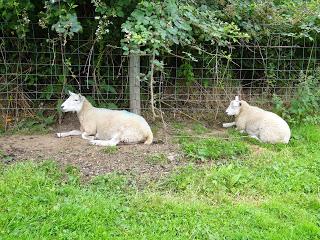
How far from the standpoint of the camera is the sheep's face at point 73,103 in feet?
20.3

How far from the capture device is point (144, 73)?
6.91 m

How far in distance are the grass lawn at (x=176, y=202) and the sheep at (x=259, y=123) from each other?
0.64 m

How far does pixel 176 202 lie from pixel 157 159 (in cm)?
98

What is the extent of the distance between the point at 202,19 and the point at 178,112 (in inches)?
66.3

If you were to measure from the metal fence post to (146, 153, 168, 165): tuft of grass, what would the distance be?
1.37 metres

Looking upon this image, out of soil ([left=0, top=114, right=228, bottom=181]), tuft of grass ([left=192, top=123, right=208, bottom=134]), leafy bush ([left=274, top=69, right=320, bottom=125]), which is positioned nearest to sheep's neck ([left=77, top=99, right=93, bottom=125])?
soil ([left=0, top=114, right=228, bottom=181])

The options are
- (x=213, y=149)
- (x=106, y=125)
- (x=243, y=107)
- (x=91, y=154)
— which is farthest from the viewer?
(x=243, y=107)

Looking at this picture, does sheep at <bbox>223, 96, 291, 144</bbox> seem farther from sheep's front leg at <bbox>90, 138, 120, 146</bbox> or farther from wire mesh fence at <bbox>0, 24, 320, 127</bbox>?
sheep's front leg at <bbox>90, 138, 120, 146</bbox>

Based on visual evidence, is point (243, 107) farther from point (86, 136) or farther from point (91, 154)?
point (91, 154)

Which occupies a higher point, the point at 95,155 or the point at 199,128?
the point at 199,128

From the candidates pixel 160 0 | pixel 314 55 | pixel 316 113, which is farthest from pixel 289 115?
pixel 160 0

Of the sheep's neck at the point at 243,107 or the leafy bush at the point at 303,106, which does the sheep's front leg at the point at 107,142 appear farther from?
the leafy bush at the point at 303,106

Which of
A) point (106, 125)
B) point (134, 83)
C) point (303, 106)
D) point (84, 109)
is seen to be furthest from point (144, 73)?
point (303, 106)

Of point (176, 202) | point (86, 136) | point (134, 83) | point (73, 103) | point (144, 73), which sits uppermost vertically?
point (144, 73)
